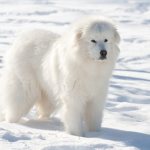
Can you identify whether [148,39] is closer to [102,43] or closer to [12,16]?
[12,16]

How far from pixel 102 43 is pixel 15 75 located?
62.4 inches

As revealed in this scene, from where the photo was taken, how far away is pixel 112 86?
38.7ft

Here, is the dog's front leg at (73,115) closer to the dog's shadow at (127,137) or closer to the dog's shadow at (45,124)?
the dog's shadow at (127,137)

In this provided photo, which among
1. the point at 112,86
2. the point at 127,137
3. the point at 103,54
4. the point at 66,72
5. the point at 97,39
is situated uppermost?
the point at 97,39

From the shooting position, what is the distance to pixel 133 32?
22281 mm

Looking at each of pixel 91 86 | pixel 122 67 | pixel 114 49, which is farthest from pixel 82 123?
pixel 122 67

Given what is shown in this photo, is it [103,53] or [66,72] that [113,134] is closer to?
[66,72]

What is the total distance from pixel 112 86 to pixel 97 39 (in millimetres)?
4991

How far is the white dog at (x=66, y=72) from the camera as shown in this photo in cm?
694

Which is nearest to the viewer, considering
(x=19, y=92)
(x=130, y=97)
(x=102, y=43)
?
(x=102, y=43)

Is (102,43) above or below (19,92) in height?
above

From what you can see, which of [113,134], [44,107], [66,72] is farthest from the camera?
[44,107]

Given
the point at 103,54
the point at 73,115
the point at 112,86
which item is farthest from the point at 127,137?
the point at 112,86

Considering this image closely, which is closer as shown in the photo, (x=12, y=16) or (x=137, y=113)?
(x=137, y=113)
